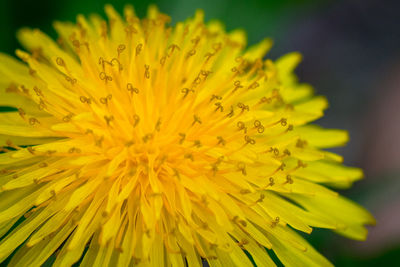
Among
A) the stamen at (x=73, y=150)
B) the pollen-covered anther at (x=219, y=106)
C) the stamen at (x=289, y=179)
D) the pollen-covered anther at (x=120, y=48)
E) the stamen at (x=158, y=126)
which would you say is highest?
the pollen-covered anther at (x=120, y=48)

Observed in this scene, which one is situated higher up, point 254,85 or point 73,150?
point 254,85

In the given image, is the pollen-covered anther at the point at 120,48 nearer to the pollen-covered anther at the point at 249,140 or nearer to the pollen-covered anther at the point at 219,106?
the pollen-covered anther at the point at 219,106

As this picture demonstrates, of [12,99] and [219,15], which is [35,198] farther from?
[219,15]

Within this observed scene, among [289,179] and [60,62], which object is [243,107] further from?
[60,62]

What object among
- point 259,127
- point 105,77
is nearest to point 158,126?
point 105,77

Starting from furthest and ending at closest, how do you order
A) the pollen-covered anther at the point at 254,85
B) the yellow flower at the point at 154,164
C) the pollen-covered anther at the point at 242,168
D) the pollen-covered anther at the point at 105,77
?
the pollen-covered anther at the point at 254,85 < the pollen-covered anther at the point at 105,77 < the pollen-covered anther at the point at 242,168 < the yellow flower at the point at 154,164

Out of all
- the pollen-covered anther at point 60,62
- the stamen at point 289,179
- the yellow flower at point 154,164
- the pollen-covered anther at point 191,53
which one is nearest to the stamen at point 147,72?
the yellow flower at point 154,164

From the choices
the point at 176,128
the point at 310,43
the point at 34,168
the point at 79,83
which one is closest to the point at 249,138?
the point at 176,128

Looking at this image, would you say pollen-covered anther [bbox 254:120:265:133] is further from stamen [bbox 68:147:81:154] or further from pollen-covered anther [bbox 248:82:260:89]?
stamen [bbox 68:147:81:154]

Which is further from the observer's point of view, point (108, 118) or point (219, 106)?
point (219, 106)
